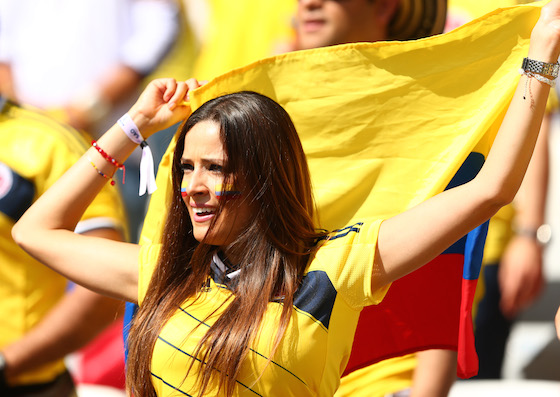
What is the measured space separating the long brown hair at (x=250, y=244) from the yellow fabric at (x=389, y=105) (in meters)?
0.31

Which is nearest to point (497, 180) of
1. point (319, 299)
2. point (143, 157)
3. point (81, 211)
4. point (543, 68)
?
point (543, 68)

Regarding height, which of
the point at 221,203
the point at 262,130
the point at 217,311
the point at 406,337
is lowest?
the point at 406,337

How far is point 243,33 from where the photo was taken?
4555 millimetres

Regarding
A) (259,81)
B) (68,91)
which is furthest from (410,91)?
(68,91)

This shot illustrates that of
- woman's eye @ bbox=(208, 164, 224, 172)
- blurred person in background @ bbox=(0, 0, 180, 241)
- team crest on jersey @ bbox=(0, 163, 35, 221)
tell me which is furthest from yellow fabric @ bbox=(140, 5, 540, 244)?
blurred person in background @ bbox=(0, 0, 180, 241)

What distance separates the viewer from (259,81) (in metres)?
2.46

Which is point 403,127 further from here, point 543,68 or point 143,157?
point 143,157

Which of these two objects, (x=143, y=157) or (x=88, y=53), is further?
(x=88, y=53)

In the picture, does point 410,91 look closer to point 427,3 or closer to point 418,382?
point 427,3

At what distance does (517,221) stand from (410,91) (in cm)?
155

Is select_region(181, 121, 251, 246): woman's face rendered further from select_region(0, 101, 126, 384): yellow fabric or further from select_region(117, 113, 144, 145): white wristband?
select_region(0, 101, 126, 384): yellow fabric

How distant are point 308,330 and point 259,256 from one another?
198 millimetres

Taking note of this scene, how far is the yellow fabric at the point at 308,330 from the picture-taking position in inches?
76.8

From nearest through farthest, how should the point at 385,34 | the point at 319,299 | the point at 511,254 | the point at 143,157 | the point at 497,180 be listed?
the point at 497,180, the point at 319,299, the point at 143,157, the point at 385,34, the point at 511,254
